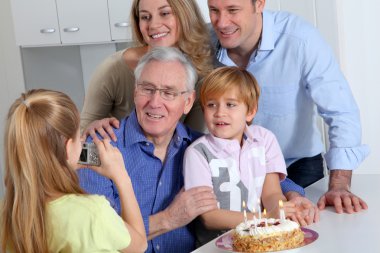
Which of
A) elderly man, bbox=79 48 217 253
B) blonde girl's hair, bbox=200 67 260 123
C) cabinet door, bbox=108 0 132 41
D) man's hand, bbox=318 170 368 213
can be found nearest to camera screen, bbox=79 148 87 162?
elderly man, bbox=79 48 217 253

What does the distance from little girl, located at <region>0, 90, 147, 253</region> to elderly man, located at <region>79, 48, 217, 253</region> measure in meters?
0.45

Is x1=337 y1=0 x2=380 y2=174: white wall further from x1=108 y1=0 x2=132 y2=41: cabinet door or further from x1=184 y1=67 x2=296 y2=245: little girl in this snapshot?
x1=184 y1=67 x2=296 y2=245: little girl

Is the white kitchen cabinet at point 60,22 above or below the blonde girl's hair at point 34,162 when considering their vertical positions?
above

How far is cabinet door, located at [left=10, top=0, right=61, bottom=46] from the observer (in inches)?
166

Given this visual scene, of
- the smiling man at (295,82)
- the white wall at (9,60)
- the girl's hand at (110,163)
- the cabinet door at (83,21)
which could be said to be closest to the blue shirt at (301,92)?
the smiling man at (295,82)

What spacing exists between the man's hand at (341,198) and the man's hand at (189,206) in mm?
325

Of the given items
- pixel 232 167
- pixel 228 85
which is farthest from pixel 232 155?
pixel 228 85

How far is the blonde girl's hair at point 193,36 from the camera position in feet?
8.30

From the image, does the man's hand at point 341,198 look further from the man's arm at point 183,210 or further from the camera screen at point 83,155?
the camera screen at point 83,155

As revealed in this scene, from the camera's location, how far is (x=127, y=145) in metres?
2.26

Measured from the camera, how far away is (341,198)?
216cm

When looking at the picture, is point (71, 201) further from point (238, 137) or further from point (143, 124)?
point (238, 137)

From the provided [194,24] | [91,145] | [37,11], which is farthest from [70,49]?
[91,145]

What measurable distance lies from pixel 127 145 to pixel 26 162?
62 cm
